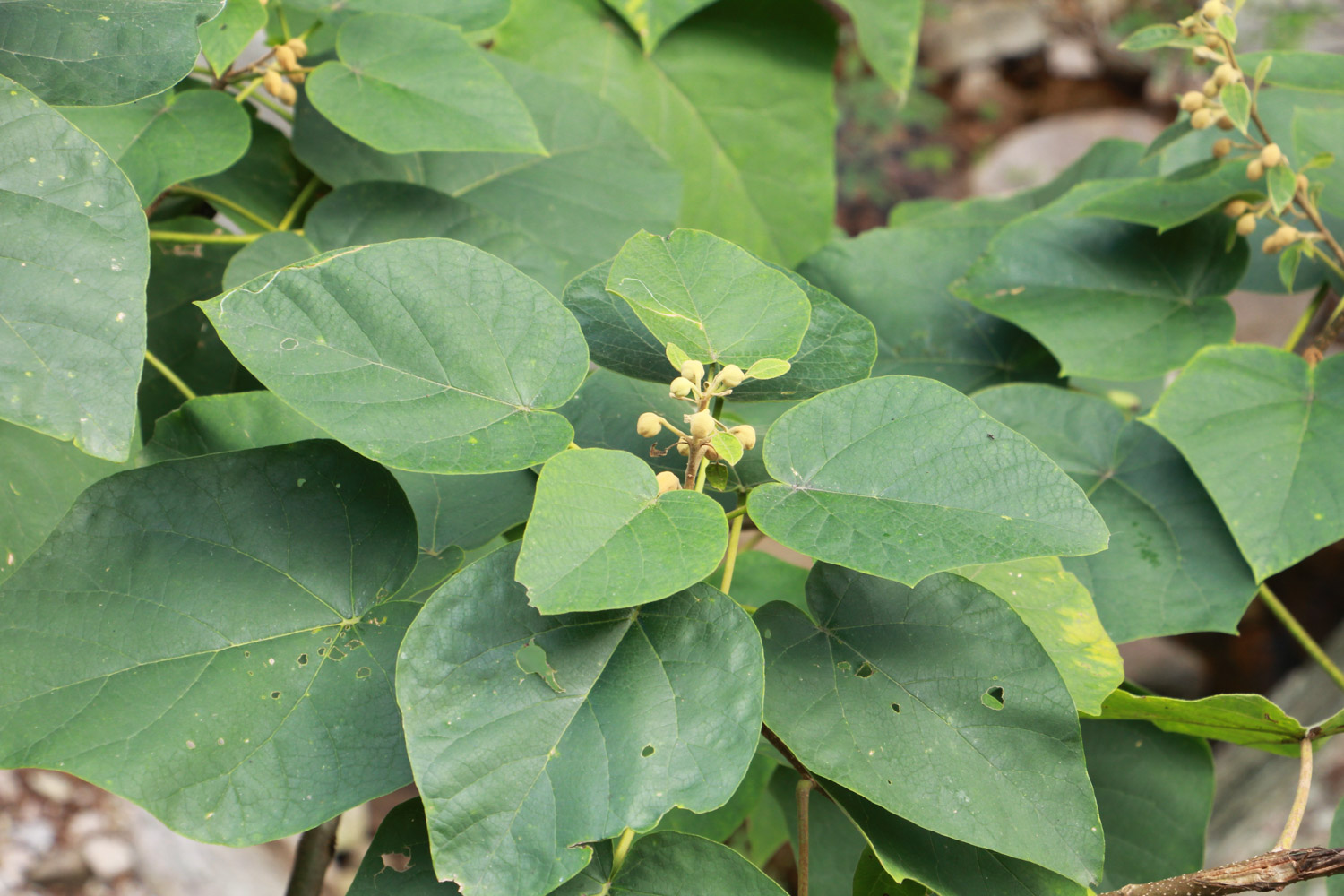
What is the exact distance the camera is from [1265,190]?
835 mm

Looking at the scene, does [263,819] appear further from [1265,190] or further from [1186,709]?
[1265,190]

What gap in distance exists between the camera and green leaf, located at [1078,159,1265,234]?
2.58 ft

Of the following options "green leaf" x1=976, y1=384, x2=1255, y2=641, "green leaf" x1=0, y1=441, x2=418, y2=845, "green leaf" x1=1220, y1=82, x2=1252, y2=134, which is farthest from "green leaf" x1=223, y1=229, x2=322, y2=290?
"green leaf" x1=1220, y1=82, x2=1252, y2=134

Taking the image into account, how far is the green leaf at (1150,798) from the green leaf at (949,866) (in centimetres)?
28

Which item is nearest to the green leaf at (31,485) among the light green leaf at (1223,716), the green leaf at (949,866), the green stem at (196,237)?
the green stem at (196,237)

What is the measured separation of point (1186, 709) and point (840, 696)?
26 cm

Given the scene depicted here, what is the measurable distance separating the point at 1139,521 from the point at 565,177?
598 millimetres

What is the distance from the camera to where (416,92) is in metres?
0.67

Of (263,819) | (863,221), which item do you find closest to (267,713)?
(263,819)

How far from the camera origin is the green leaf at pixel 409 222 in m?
0.71

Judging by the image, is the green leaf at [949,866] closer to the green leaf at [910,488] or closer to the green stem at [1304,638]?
the green leaf at [910,488]

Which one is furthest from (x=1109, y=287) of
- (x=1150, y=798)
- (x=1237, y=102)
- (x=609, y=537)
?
(x=609, y=537)

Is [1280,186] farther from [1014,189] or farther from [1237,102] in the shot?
[1014,189]

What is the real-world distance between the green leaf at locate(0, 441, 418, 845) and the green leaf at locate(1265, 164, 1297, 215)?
69 centimetres
